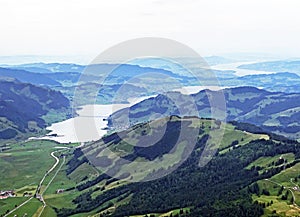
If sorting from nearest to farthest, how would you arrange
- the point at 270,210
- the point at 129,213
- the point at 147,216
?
the point at 270,210
the point at 147,216
the point at 129,213

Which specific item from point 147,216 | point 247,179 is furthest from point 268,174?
point 147,216

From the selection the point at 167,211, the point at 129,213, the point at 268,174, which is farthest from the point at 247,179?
the point at 129,213

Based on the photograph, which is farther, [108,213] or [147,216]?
[108,213]

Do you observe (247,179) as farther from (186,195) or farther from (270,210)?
(270,210)

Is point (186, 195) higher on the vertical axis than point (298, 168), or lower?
lower

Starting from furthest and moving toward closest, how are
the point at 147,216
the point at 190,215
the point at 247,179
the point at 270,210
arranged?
the point at 247,179
the point at 147,216
the point at 190,215
the point at 270,210

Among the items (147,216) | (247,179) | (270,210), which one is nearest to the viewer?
(270,210)

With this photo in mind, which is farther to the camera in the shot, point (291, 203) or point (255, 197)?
point (255, 197)

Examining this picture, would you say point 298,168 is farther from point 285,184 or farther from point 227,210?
point 227,210

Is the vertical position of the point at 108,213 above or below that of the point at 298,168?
below
